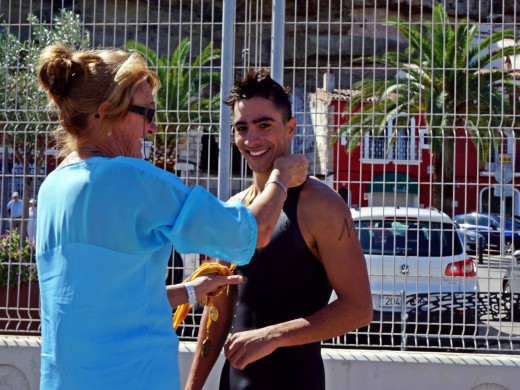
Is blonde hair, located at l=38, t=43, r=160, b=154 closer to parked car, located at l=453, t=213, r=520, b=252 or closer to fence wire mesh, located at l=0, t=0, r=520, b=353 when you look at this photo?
fence wire mesh, located at l=0, t=0, r=520, b=353

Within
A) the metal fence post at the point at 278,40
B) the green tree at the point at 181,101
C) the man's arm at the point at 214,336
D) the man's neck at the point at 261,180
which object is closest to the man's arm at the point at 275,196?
the man's neck at the point at 261,180

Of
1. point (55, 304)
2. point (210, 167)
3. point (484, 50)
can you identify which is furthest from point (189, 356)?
point (484, 50)

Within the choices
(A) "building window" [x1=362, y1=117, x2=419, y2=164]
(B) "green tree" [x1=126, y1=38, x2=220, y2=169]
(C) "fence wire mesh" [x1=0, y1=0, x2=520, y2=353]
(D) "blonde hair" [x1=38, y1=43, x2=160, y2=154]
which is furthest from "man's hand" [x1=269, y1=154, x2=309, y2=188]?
(B) "green tree" [x1=126, y1=38, x2=220, y2=169]

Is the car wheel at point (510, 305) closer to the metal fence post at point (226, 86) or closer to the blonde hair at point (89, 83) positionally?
the metal fence post at point (226, 86)

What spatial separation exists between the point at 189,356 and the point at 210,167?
49.0 inches

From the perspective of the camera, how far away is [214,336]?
2805 millimetres

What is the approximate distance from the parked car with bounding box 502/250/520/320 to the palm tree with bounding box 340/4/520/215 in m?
0.56

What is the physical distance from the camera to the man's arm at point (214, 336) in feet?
8.89

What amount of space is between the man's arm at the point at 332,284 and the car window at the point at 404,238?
1846 millimetres

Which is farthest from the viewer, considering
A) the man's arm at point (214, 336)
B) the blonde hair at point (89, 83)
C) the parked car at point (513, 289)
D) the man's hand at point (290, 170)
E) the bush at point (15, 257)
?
the bush at point (15, 257)

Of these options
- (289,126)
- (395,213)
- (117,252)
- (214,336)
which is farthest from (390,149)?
(117,252)

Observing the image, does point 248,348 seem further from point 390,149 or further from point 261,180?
point 390,149

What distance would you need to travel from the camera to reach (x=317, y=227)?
2.55 meters

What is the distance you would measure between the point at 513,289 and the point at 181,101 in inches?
102
